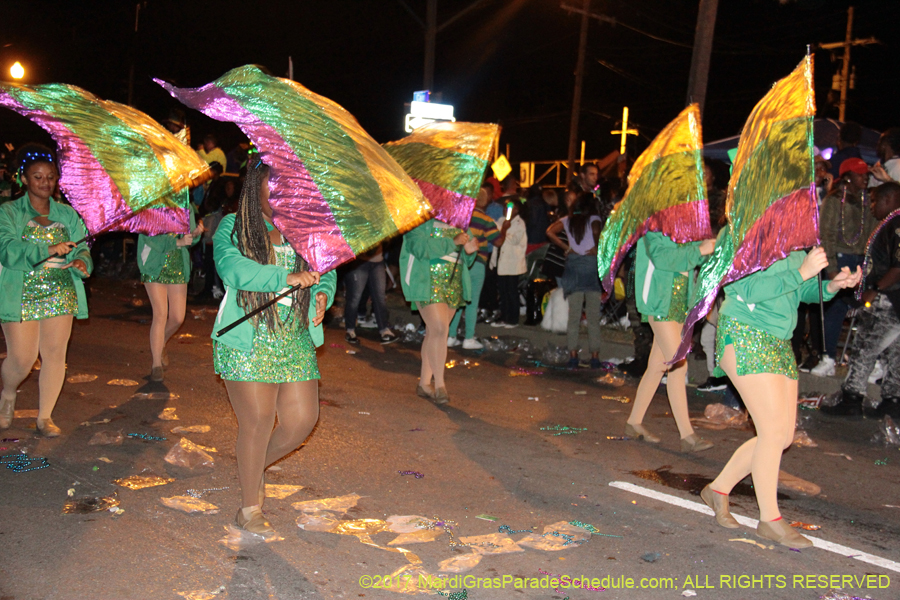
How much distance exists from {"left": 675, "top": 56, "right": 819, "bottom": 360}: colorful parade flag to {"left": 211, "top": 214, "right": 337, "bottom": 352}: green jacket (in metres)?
2.42

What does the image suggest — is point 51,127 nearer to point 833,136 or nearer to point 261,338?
point 261,338

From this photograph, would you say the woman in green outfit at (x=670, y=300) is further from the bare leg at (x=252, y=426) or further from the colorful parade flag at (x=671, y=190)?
the bare leg at (x=252, y=426)

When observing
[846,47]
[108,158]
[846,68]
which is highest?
[846,47]

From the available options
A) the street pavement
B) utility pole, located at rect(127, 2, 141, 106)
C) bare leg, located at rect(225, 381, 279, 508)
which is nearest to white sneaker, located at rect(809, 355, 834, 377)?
the street pavement

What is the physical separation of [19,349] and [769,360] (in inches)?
198

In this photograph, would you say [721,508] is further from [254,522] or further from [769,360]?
[254,522]

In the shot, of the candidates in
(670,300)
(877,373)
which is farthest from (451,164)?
(877,373)

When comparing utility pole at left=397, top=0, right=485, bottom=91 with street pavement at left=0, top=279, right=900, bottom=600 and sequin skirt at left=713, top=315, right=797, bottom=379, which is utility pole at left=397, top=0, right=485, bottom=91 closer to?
street pavement at left=0, top=279, right=900, bottom=600

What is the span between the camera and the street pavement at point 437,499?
3.85 metres

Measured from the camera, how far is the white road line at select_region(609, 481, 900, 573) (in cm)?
429

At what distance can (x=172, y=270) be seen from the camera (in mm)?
7820

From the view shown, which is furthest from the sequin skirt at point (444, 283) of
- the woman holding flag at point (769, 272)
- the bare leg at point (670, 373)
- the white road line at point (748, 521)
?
the woman holding flag at point (769, 272)

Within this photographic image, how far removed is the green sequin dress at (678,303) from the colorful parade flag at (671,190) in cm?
35

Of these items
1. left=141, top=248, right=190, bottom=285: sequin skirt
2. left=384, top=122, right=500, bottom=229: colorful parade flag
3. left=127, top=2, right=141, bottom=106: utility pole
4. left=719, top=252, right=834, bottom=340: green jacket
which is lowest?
left=141, top=248, right=190, bottom=285: sequin skirt
